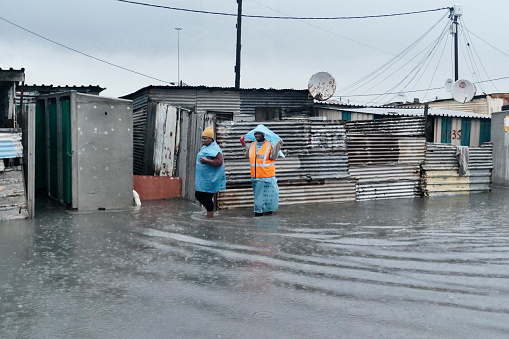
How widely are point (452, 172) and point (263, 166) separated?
6004 millimetres

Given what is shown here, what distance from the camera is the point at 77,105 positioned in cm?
999

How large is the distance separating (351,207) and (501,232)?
337 centimetres

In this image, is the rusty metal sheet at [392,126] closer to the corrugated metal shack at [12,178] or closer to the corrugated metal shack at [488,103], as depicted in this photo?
the corrugated metal shack at [12,178]

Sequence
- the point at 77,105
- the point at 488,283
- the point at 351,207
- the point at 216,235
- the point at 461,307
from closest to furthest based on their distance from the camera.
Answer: the point at 461,307, the point at 488,283, the point at 216,235, the point at 77,105, the point at 351,207

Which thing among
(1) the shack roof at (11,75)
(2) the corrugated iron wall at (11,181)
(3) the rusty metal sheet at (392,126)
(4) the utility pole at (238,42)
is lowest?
(2) the corrugated iron wall at (11,181)

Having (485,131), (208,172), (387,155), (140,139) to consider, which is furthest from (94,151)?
(485,131)

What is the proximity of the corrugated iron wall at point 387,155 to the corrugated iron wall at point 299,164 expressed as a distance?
1.11 ft

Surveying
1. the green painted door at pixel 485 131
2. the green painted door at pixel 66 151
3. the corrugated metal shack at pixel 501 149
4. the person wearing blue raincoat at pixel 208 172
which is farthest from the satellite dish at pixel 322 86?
the green painted door at pixel 66 151

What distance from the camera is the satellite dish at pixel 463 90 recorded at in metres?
19.5

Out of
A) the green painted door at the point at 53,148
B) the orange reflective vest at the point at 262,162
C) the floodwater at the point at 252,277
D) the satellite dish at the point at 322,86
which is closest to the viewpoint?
the floodwater at the point at 252,277

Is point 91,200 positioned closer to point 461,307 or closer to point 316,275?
point 316,275

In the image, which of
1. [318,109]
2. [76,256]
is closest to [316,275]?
[76,256]

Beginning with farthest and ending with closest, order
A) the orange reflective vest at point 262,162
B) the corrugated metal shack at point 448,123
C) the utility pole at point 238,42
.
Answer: the utility pole at point 238,42 → the corrugated metal shack at point 448,123 → the orange reflective vest at point 262,162

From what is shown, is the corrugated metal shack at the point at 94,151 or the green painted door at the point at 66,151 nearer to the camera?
the corrugated metal shack at the point at 94,151
